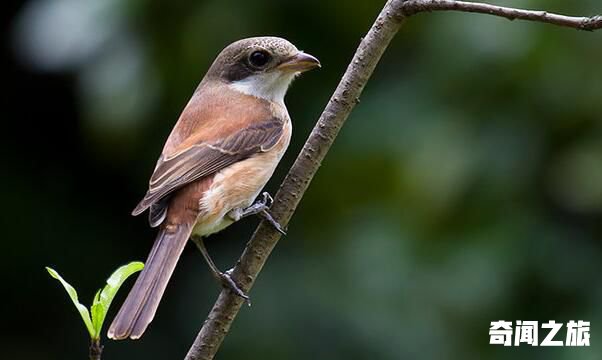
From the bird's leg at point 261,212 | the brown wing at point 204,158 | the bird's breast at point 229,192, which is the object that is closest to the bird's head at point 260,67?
the brown wing at point 204,158

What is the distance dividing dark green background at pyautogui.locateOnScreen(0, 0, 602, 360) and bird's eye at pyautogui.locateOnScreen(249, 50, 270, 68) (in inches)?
24.1

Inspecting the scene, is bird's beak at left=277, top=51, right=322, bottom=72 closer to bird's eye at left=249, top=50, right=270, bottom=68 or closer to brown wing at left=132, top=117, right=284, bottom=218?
bird's eye at left=249, top=50, right=270, bottom=68

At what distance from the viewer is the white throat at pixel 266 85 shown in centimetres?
418

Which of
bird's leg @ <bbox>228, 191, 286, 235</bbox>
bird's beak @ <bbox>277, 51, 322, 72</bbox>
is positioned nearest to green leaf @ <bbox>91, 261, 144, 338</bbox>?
bird's leg @ <bbox>228, 191, 286, 235</bbox>

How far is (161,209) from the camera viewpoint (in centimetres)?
360

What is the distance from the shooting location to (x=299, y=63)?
400cm

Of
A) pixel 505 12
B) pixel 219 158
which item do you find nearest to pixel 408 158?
pixel 219 158

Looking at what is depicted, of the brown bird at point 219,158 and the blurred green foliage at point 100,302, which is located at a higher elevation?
the brown bird at point 219,158

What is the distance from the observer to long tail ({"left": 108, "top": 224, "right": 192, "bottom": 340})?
296 cm

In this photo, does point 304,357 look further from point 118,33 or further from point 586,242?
point 118,33

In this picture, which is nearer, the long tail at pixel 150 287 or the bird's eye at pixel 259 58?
the long tail at pixel 150 287

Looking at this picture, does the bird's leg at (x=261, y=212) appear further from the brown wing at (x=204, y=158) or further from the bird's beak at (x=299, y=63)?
the bird's beak at (x=299, y=63)

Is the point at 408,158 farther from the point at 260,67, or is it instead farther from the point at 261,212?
the point at 261,212

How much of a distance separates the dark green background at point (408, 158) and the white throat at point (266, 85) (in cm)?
58
